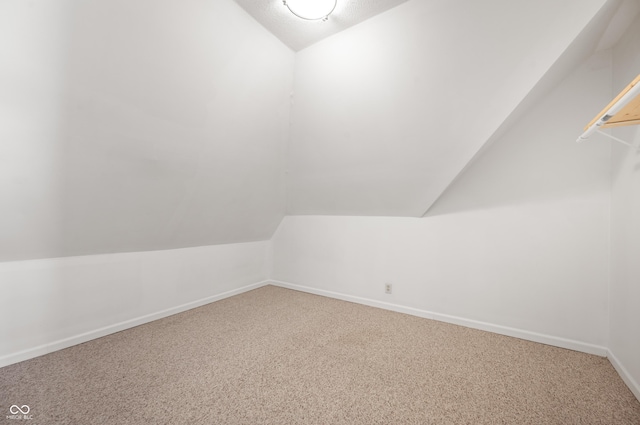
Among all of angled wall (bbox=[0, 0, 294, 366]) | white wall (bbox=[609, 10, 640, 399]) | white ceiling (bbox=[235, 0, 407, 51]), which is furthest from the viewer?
white ceiling (bbox=[235, 0, 407, 51])

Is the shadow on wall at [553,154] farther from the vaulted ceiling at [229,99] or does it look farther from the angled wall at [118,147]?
the angled wall at [118,147]

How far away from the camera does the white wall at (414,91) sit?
4.98ft

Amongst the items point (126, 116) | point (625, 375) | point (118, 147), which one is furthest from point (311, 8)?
point (625, 375)

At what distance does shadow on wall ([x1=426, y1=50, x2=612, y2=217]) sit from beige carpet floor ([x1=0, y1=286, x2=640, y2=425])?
1.18 metres

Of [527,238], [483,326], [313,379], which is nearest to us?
[313,379]

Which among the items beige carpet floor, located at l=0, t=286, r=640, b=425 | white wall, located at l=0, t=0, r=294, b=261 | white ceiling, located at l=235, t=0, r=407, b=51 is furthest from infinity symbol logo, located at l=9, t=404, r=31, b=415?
white ceiling, located at l=235, t=0, r=407, b=51

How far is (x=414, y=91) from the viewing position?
1.94 meters

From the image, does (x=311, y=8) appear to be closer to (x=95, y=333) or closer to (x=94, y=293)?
(x=94, y=293)

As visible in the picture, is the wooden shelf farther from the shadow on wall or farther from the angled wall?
the angled wall

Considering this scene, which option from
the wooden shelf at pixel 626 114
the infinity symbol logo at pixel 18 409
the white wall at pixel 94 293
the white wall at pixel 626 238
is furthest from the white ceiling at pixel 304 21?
the infinity symbol logo at pixel 18 409

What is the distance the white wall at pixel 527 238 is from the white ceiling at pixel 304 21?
4.80ft

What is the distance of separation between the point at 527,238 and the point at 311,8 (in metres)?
2.37

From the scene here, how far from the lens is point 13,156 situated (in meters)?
1.36

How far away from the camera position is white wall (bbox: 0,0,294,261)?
1.27 meters
